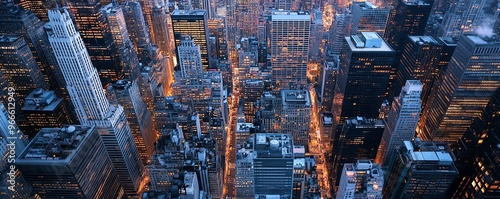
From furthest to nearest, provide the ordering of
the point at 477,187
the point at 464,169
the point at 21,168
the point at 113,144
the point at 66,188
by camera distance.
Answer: the point at 113,144 < the point at 464,169 < the point at 477,187 < the point at 66,188 < the point at 21,168

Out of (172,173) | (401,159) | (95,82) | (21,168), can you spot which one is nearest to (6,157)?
(21,168)

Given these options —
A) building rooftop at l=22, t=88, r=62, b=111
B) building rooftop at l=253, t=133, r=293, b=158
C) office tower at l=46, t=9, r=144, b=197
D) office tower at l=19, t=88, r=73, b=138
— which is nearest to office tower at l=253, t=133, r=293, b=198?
building rooftop at l=253, t=133, r=293, b=158

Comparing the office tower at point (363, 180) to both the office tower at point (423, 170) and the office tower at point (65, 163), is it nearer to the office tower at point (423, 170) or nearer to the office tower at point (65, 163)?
the office tower at point (423, 170)

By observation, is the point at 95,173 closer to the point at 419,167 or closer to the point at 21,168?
the point at 21,168

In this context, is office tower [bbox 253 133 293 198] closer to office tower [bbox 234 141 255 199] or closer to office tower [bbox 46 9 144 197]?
office tower [bbox 234 141 255 199]

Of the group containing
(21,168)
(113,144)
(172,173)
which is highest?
(21,168)
